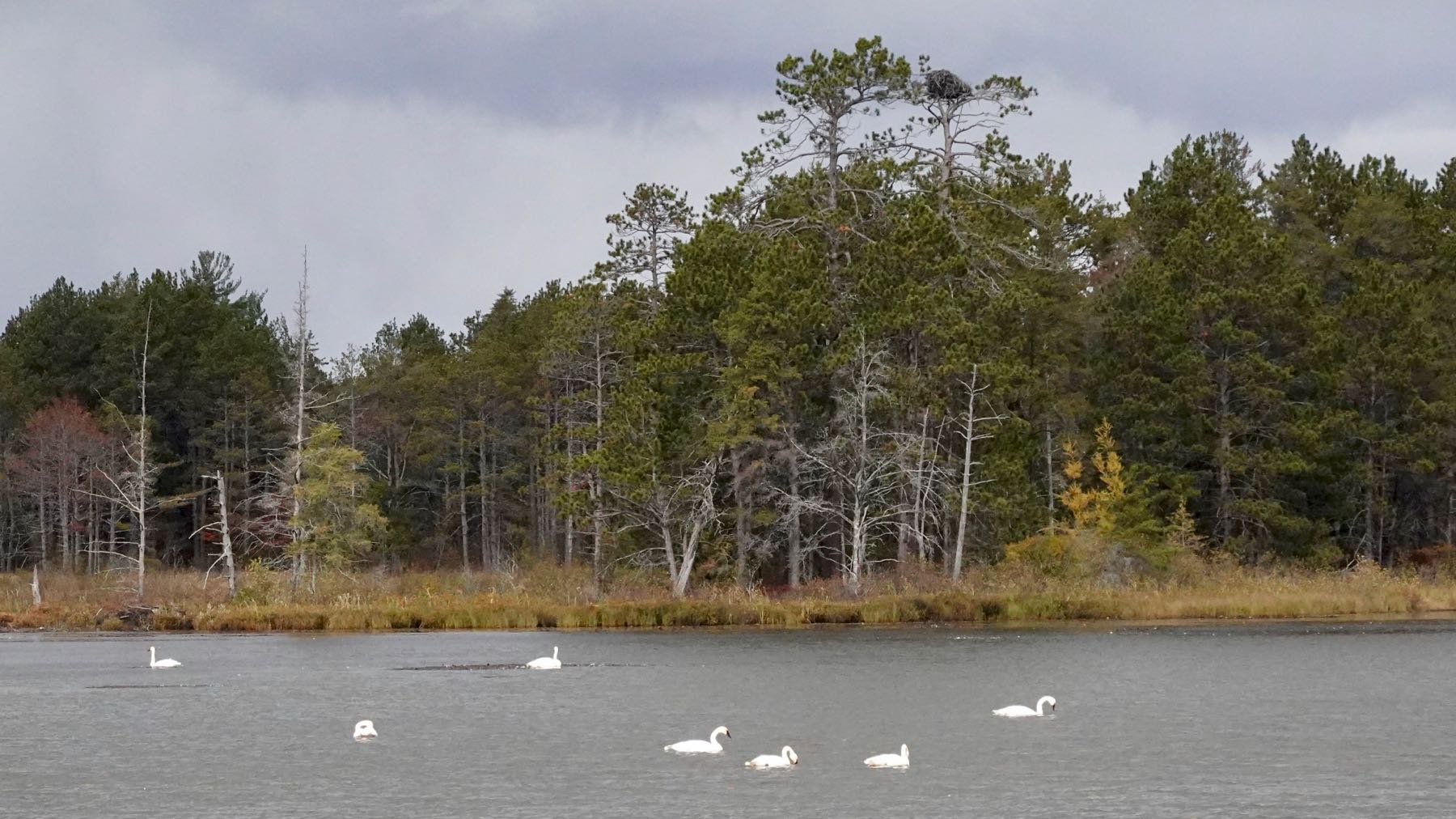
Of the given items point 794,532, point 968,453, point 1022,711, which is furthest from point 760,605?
point 1022,711

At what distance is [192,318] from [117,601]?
1561 inches

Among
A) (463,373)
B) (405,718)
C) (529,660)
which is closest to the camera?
(405,718)

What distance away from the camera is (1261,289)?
68.7m

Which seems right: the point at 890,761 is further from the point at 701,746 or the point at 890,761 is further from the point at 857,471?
the point at 857,471

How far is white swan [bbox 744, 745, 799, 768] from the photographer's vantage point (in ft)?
81.5

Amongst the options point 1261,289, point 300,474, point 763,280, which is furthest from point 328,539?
point 1261,289

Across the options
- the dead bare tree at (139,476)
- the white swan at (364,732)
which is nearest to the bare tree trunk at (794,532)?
the dead bare tree at (139,476)

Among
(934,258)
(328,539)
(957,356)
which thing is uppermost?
(934,258)

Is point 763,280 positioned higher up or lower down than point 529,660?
higher up

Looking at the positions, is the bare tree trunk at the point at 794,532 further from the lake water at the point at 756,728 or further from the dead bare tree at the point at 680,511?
the lake water at the point at 756,728

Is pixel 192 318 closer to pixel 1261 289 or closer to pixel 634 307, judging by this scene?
pixel 634 307

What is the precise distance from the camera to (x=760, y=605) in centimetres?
5691

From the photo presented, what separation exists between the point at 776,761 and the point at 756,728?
500 centimetres

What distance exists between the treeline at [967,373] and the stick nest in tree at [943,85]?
0.82ft
